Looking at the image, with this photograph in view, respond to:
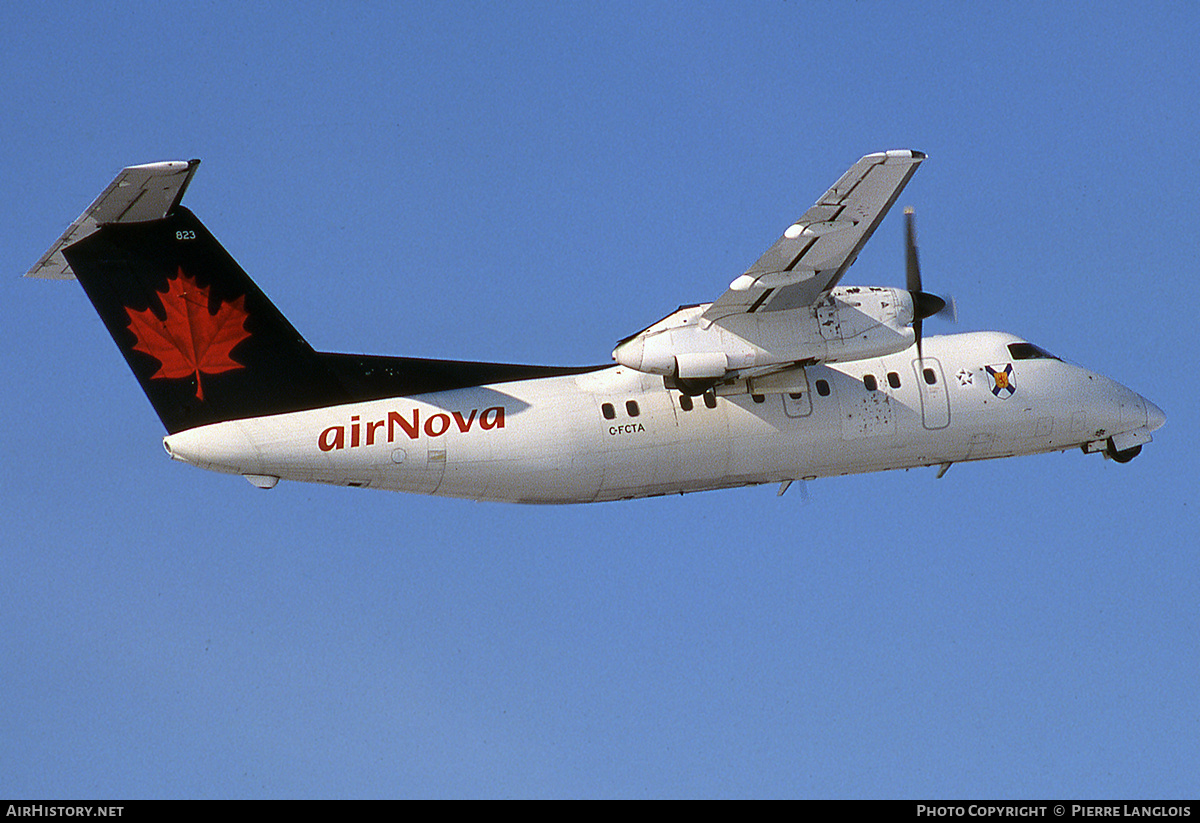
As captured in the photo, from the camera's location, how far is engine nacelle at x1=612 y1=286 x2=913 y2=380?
24.8 meters

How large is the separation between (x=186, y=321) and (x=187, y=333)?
0.66 feet

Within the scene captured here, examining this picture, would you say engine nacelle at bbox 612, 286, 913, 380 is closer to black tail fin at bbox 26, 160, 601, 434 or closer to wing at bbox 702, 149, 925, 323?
wing at bbox 702, 149, 925, 323

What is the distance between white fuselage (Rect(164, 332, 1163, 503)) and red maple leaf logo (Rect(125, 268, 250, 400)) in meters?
1.09

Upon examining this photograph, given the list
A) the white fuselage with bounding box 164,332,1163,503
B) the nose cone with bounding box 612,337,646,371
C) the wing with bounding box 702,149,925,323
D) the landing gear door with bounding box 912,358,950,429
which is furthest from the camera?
the landing gear door with bounding box 912,358,950,429

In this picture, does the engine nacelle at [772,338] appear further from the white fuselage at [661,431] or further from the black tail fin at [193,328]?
the black tail fin at [193,328]

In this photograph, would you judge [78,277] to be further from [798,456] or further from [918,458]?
[918,458]

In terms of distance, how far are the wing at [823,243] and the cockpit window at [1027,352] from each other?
5.70m

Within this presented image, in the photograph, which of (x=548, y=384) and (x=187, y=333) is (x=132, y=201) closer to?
(x=187, y=333)

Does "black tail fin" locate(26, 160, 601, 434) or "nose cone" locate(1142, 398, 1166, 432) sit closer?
"black tail fin" locate(26, 160, 601, 434)

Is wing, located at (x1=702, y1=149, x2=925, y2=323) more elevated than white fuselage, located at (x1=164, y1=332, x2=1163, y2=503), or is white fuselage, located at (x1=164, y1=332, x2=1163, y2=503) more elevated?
wing, located at (x1=702, y1=149, x2=925, y2=323)

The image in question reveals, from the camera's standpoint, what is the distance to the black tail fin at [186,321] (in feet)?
78.7

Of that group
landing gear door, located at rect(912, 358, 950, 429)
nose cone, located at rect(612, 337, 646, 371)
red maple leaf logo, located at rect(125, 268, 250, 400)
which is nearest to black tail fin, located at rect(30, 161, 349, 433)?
red maple leaf logo, located at rect(125, 268, 250, 400)

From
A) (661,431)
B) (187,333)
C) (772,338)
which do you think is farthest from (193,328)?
(772,338)

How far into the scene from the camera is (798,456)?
87.5 ft
